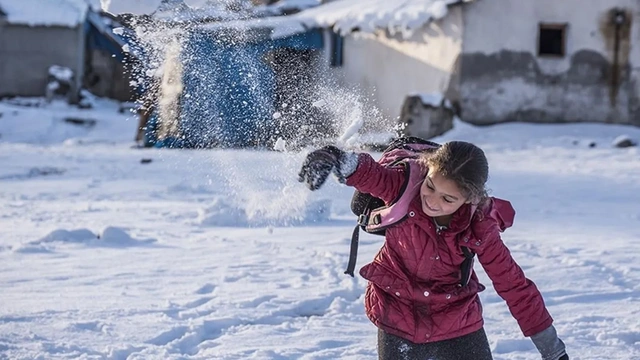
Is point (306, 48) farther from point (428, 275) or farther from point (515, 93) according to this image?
point (428, 275)

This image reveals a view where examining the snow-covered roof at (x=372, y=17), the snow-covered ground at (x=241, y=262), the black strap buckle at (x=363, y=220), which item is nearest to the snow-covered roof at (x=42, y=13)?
the snow-covered roof at (x=372, y=17)

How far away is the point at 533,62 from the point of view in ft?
48.8

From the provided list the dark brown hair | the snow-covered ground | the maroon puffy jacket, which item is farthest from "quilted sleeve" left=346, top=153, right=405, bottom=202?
the snow-covered ground

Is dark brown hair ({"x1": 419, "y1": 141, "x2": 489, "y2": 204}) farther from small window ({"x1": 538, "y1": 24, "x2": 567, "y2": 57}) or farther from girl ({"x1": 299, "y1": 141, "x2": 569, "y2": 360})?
small window ({"x1": 538, "y1": 24, "x2": 567, "y2": 57})

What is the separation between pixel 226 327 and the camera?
4129 millimetres

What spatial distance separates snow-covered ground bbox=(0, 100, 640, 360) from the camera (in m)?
3.91

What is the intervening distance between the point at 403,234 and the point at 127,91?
2151cm

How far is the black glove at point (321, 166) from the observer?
244 cm

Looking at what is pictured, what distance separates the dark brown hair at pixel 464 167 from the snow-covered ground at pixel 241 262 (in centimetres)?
148

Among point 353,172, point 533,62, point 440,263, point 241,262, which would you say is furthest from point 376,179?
point 533,62

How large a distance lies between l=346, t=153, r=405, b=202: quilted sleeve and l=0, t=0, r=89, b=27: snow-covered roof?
19.7m

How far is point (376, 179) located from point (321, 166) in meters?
0.20

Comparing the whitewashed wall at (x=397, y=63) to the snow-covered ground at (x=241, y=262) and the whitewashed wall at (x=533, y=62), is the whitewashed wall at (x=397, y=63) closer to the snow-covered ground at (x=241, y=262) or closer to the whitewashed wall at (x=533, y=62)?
the whitewashed wall at (x=533, y=62)

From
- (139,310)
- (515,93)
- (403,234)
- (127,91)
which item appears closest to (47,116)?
(127,91)
